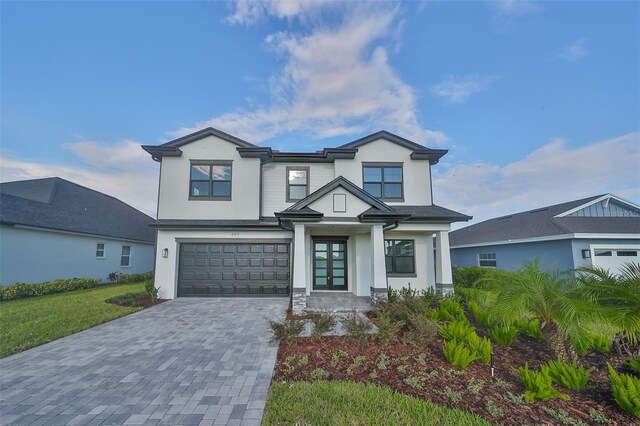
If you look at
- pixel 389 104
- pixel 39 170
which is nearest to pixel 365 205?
pixel 389 104

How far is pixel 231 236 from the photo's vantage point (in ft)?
36.5

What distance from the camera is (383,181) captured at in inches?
475

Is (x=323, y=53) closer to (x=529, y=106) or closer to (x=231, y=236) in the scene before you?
(x=231, y=236)

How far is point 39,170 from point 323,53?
70.9 feet

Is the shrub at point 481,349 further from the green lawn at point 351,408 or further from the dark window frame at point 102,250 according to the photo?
the dark window frame at point 102,250

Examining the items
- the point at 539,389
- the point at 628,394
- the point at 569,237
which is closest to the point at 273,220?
the point at 539,389

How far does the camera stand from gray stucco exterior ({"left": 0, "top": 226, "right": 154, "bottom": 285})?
11500 millimetres

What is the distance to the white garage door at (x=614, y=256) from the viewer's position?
42.7 ft

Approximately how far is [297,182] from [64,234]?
13.4 metres

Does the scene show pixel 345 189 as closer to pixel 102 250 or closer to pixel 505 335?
pixel 505 335

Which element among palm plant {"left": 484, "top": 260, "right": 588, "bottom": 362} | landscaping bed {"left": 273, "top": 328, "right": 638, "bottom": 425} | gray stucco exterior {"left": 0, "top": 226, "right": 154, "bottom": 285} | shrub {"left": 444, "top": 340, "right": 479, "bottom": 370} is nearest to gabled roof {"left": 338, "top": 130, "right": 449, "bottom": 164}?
palm plant {"left": 484, "top": 260, "right": 588, "bottom": 362}

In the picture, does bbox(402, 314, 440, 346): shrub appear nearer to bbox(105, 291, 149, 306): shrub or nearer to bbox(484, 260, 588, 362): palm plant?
bbox(484, 260, 588, 362): palm plant

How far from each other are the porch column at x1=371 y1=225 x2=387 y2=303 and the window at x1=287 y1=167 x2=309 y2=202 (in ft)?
14.5

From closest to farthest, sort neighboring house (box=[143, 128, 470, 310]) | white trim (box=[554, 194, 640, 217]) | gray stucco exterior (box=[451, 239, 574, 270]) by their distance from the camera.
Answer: neighboring house (box=[143, 128, 470, 310]) < gray stucco exterior (box=[451, 239, 574, 270]) < white trim (box=[554, 194, 640, 217])
